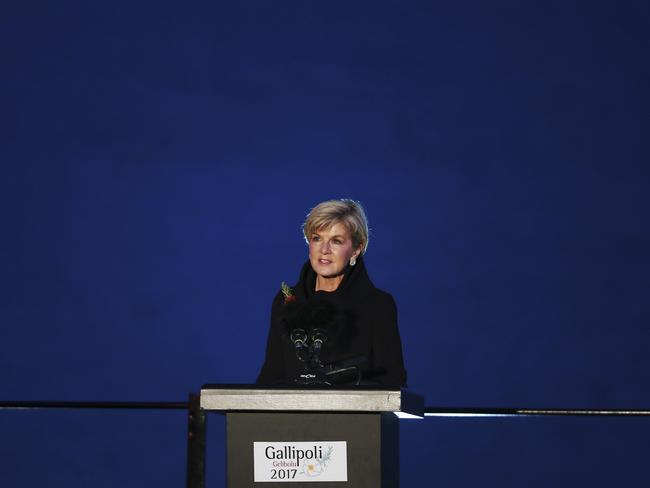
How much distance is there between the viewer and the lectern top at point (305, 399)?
5.66 ft

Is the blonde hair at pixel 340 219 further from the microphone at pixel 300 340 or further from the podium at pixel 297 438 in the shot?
the podium at pixel 297 438

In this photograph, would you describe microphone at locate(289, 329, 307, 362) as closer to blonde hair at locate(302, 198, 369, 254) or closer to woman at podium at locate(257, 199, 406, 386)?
woman at podium at locate(257, 199, 406, 386)

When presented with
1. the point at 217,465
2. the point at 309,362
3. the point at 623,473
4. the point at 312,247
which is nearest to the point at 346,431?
the point at 309,362

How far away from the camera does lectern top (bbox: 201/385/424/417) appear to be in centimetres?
173

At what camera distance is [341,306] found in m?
2.40

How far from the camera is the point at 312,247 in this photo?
2535 millimetres

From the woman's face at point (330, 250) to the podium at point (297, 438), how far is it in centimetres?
75

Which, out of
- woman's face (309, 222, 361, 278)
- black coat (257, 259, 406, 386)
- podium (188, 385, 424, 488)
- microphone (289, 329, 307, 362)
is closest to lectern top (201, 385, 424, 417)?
podium (188, 385, 424, 488)

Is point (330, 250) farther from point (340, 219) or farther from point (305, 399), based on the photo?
point (305, 399)

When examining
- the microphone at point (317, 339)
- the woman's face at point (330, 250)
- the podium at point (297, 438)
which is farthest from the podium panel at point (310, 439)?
the woman's face at point (330, 250)

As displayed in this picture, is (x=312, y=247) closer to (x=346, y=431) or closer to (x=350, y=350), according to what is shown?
(x=350, y=350)

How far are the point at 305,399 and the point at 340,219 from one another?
0.84 metres

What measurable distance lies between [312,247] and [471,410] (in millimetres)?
751

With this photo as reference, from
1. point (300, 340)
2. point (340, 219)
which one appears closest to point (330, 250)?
point (340, 219)
